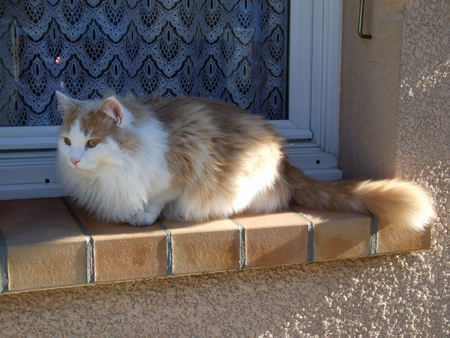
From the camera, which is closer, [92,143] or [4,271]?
[4,271]

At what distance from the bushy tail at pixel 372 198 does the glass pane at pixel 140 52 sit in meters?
0.58

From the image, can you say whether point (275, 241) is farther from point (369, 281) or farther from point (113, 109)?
point (113, 109)

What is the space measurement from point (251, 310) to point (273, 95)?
1071 millimetres

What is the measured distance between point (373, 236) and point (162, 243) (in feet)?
2.49

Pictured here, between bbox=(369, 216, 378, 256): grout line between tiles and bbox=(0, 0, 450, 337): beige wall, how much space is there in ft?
0.32

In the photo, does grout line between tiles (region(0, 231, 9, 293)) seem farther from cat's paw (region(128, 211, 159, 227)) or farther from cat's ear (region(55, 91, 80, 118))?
cat's ear (region(55, 91, 80, 118))

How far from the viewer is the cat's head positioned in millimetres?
1616

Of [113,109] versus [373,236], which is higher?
[113,109]

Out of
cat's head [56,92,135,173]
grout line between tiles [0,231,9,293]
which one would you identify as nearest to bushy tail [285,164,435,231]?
cat's head [56,92,135,173]

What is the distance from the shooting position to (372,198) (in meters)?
1.85

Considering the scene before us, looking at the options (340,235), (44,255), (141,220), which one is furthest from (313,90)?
(44,255)

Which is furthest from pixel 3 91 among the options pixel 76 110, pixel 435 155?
pixel 435 155

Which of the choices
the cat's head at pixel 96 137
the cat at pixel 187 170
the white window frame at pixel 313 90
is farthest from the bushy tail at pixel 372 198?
the cat's head at pixel 96 137

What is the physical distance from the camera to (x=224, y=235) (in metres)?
1.67
